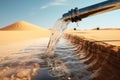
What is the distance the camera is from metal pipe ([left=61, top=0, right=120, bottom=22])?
4972 mm

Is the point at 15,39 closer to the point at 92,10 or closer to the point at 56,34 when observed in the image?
the point at 56,34

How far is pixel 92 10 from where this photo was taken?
545 cm

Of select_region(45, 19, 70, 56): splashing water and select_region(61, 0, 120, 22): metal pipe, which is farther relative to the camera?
select_region(45, 19, 70, 56): splashing water

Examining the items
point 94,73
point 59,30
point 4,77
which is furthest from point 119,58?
point 59,30

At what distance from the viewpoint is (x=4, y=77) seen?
5.62m

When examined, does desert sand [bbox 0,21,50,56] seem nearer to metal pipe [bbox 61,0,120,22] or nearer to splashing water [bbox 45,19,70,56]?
splashing water [bbox 45,19,70,56]

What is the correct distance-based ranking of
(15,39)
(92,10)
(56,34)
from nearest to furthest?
(92,10)
(56,34)
(15,39)

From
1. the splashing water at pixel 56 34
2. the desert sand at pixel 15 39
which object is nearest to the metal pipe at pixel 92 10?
the splashing water at pixel 56 34

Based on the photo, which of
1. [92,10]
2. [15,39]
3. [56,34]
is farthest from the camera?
[15,39]

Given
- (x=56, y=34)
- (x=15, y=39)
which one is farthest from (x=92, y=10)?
(x=15, y=39)

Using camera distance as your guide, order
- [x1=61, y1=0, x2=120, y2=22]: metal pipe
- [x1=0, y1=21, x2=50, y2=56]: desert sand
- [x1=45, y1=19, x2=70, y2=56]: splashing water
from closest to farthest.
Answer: [x1=61, y1=0, x2=120, y2=22]: metal pipe
[x1=45, y1=19, x2=70, y2=56]: splashing water
[x1=0, y1=21, x2=50, y2=56]: desert sand

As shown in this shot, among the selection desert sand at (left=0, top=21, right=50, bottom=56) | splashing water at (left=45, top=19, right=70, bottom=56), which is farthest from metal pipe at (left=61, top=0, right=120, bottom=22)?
desert sand at (left=0, top=21, right=50, bottom=56)

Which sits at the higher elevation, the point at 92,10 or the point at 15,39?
the point at 92,10

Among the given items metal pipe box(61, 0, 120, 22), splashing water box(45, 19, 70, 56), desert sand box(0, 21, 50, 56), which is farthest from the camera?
desert sand box(0, 21, 50, 56)
